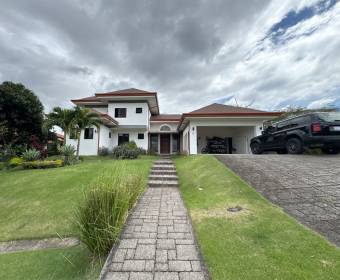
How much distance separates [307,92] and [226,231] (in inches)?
1080

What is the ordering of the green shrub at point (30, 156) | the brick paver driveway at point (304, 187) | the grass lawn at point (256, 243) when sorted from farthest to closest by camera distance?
1. the green shrub at point (30, 156)
2. the brick paver driveway at point (304, 187)
3. the grass lawn at point (256, 243)

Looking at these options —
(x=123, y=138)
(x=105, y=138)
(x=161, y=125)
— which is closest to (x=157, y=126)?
(x=161, y=125)

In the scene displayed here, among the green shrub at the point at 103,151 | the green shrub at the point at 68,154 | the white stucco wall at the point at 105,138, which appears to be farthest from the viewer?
the white stucco wall at the point at 105,138

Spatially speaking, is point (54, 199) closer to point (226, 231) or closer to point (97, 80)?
point (226, 231)

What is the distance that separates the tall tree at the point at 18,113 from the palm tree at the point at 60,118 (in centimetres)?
620

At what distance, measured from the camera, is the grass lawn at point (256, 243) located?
79.8 inches

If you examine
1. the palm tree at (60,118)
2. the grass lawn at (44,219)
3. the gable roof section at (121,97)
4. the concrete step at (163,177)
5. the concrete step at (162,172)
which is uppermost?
the gable roof section at (121,97)

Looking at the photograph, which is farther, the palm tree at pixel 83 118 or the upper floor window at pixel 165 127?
the upper floor window at pixel 165 127

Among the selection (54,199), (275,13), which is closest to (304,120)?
(275,13)

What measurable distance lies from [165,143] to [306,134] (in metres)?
14.2

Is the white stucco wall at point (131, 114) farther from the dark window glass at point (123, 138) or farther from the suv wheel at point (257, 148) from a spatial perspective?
the suv wheel at point (257, 148)

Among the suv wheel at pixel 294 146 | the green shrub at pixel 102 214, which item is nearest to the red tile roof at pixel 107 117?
the green shrub at pixel 102 214

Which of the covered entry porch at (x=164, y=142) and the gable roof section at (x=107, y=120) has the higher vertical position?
the gable roof section at (x=107, y=120)

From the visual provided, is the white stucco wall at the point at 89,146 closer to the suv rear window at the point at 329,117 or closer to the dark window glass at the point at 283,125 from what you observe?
the dark window glass at the point at 283,125
